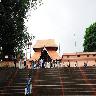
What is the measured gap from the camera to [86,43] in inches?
3063

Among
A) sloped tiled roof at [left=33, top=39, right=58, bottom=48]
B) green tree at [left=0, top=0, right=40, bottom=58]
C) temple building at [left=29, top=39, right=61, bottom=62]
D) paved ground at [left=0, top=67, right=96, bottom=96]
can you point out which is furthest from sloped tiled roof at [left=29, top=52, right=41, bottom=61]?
paved ground at [left=0, top=67, right=96, bottom=96]

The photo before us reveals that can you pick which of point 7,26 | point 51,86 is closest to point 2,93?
point 51,86

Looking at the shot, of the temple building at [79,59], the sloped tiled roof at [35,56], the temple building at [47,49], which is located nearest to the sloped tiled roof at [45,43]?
the temple building at [47,49]

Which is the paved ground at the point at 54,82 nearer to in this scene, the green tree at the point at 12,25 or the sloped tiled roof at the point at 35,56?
the green tree at the point at 12,25

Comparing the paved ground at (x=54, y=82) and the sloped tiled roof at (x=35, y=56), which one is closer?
the paved ground at (x=54, y=82)

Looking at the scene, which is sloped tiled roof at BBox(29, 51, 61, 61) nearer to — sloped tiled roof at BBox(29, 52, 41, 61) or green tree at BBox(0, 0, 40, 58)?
sloped tiled roof at BBox(29, 52, 41, 61)

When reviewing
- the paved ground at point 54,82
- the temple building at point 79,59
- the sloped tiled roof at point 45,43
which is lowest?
the paved ground at point 54,82

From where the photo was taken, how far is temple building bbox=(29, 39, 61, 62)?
223ft

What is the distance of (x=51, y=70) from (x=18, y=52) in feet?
29.1

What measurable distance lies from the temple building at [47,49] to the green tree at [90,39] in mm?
6827

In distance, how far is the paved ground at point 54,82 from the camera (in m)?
25.7

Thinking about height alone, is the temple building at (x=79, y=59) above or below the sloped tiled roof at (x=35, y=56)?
below

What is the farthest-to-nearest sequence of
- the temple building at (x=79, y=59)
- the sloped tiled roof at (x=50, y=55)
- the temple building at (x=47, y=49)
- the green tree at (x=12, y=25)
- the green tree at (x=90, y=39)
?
the green tree at (x=90, y=39) → the temple building at (x=47, y=49) → the sloped tiled roof at (x=50, y=55) → the temple building at (x=79, y=59) → the green tree at (x=12, y=25)

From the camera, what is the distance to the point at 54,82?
28.5 meters
